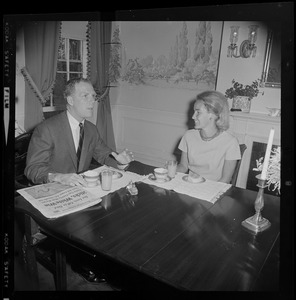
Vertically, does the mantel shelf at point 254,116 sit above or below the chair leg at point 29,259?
above

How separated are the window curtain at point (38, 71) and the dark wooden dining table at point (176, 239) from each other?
92cm

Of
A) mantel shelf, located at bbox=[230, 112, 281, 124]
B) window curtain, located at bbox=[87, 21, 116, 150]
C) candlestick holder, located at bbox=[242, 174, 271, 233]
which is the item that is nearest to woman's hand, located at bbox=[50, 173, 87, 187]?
candlestick holder, located at bbox=[242, 174, 271, 233]

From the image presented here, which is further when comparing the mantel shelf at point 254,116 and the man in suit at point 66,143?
the mantel shelf at point 254,116

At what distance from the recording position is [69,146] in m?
1.31

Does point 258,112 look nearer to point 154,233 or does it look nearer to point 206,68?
point 206,68

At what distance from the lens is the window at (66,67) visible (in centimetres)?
171

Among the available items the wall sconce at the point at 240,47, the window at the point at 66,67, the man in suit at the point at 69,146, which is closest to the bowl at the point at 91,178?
the man in suit at the point at 69,146

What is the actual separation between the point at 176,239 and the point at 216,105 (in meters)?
0.88

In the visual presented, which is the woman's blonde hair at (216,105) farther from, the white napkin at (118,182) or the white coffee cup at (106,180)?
the white coffee cup at (106,180)

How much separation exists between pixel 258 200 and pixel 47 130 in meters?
0.97

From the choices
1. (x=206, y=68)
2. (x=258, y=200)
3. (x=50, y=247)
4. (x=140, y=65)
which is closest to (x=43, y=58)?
(x=140, y=65)

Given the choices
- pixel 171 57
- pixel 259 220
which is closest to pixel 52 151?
pixel 259 220

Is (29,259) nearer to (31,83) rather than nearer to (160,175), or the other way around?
(160,175)

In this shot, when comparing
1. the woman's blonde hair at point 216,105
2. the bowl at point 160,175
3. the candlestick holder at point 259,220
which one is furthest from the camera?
the woman's blonde hair at point 216,105
